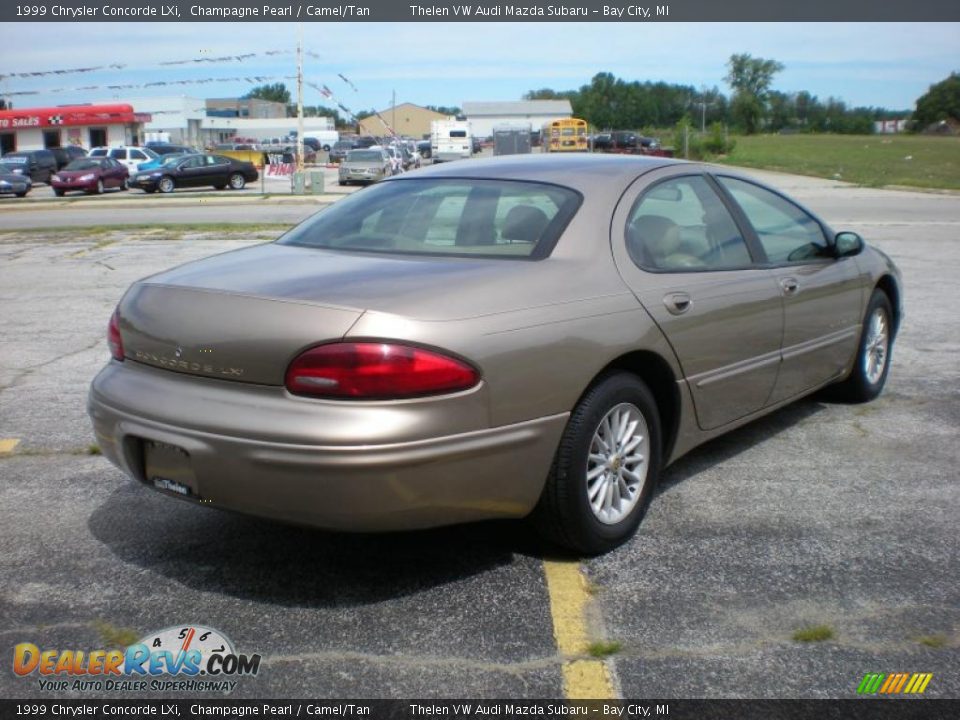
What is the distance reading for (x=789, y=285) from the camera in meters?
4.89

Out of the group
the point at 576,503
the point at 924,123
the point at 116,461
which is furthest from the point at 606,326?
the point at 924,123

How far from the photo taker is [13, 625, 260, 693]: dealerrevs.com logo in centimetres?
297

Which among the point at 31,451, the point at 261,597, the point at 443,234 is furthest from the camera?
the point at 31,451

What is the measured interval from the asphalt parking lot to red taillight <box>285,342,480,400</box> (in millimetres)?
781

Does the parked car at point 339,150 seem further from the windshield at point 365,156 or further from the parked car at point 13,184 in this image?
the parked car at point 13,184

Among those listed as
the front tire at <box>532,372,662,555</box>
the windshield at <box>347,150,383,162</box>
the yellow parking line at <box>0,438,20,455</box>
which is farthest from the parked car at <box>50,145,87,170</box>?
the front tire at <box>532,372,662,555</box>

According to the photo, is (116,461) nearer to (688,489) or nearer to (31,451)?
(31,451)

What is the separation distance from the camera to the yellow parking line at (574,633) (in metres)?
2.91

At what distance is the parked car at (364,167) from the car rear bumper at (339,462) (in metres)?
33.3

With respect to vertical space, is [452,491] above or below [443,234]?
below

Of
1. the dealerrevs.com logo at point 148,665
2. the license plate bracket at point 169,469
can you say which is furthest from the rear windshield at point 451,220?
the dealerrevs.com logo at point 148,665

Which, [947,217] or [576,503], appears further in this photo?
[947,217]

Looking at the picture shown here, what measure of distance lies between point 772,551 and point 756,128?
132985 mm

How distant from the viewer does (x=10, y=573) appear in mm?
3734
